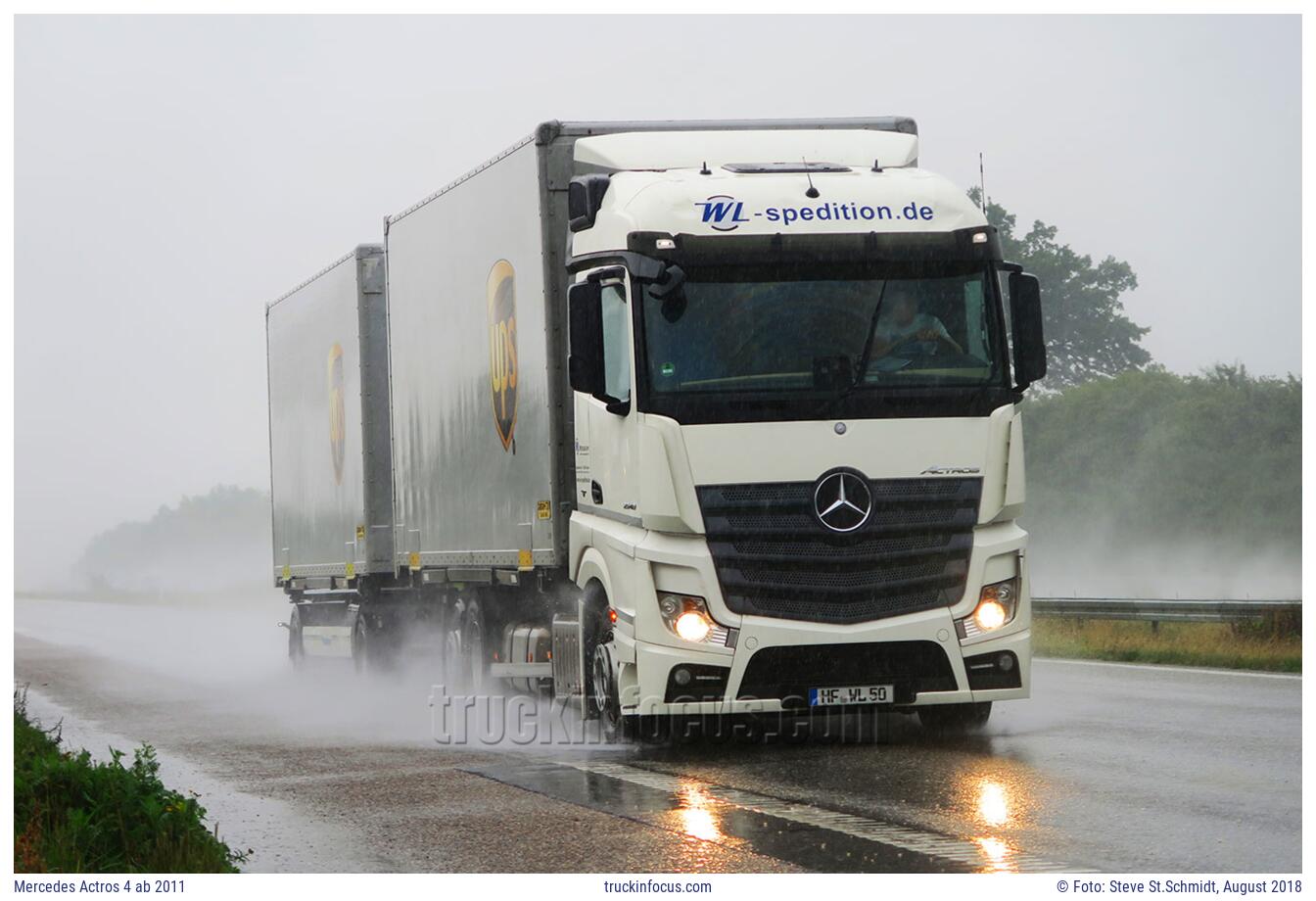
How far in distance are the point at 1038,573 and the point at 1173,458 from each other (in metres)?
6.46

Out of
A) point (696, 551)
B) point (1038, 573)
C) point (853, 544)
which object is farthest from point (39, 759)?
point (1038, 573)

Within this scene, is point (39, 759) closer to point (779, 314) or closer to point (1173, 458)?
point (779, 314)

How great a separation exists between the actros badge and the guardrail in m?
9.03

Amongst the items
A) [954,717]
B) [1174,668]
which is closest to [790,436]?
[954,717]

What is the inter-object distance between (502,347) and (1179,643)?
342 inches

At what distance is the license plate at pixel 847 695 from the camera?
11719 millimetres

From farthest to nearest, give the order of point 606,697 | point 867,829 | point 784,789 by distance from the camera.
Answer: point 606,697 < point 784,789 < point 867,829

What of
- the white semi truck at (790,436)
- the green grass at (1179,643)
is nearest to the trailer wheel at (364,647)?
the white semi truck at (790,436)

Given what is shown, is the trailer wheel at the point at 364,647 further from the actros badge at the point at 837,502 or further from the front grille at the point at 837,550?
the actros badge at the point at 837,502

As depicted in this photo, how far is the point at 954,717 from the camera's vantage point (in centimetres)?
1316

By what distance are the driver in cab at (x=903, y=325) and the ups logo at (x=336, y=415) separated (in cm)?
966

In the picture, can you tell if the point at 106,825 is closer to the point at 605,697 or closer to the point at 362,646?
the point at 605,697

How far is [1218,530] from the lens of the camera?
201 feet

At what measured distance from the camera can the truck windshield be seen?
11.7 metres
